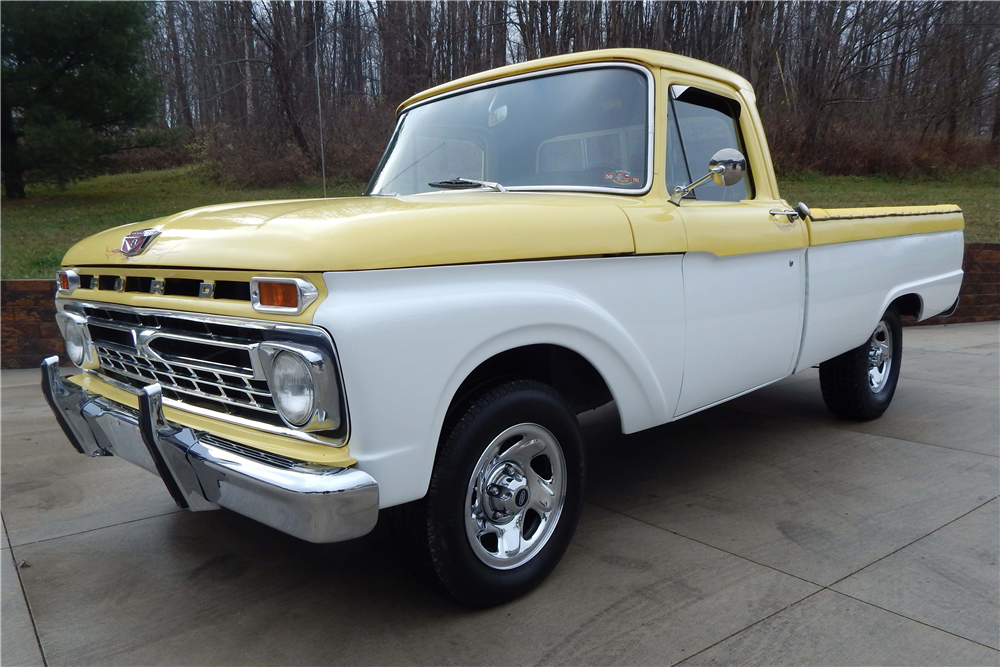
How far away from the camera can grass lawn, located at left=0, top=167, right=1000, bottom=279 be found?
1105 cm

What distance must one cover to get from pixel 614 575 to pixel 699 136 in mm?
2072

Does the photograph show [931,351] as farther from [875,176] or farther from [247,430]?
[875,176]

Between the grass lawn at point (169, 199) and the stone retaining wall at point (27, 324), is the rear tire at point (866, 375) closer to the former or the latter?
the stone retaining wall at point (27, 324)

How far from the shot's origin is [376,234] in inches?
84.4

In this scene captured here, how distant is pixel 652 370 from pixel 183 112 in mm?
24016

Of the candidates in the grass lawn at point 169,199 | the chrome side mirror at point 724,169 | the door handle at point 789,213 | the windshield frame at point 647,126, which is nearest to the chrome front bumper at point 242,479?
the windshield frame at point 647,126

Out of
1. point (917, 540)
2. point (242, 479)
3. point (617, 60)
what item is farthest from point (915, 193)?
point (242, 479)

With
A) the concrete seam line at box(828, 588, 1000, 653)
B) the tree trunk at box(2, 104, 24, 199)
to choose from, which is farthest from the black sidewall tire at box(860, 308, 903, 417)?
the tree trunk at box(2, 104, 24, 199)

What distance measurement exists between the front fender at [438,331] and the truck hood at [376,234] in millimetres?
53

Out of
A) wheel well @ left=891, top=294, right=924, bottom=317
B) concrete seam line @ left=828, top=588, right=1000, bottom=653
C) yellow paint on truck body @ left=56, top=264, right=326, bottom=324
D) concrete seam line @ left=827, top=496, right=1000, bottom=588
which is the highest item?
yellow paint on truck body @ left=56, top=264, right=326, bottom=324

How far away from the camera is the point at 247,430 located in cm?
229

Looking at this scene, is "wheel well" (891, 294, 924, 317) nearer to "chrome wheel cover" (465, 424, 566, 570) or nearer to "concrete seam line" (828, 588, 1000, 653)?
"concrete seam line" (828, 588, 1000, 653)

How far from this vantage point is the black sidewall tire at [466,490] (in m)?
2.31

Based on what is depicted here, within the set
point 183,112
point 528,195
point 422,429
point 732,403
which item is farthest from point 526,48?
point 422,429
